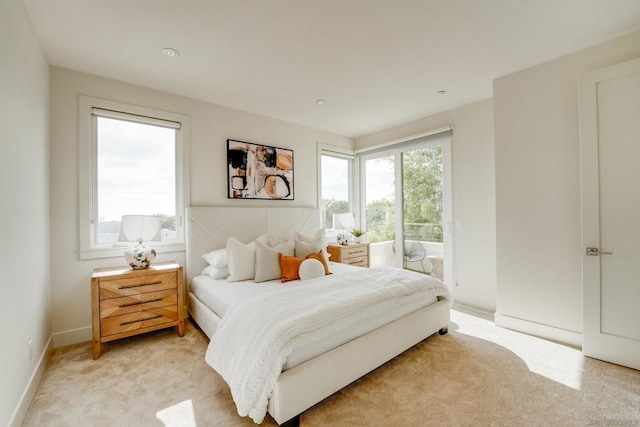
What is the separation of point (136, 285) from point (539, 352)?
12.2ft

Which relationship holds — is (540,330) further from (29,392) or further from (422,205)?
(29,392)

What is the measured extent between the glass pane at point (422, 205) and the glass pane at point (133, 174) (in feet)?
11.1

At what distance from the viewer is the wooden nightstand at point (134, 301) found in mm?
2400

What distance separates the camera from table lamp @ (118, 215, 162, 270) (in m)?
2.63

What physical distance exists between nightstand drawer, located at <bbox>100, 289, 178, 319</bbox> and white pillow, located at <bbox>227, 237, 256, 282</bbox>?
23.7 inches

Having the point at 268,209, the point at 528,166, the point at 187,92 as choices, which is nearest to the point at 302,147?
the point at 268,209

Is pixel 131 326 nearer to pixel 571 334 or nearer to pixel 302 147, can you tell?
pixel 302 147

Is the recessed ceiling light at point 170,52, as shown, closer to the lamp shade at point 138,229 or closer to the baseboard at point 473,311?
the lamp shade at point 138,229

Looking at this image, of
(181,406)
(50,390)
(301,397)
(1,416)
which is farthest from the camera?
(50,390)

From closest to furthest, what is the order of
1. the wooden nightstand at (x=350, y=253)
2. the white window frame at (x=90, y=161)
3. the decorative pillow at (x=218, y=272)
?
1. the white window frame at (x=90, y=161)
2. the decorative pillow at (x=218, y=272)
3. the wooden nightstand at (x=350, y=253)

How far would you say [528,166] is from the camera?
9.10 ft

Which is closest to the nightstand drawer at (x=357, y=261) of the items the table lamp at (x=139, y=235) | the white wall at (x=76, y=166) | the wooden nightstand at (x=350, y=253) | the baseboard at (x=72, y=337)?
the wooden nightstand at (x=350, y=253)

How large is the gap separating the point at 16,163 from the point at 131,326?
5.30 ft

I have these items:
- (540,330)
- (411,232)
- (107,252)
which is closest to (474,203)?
(411,232)
